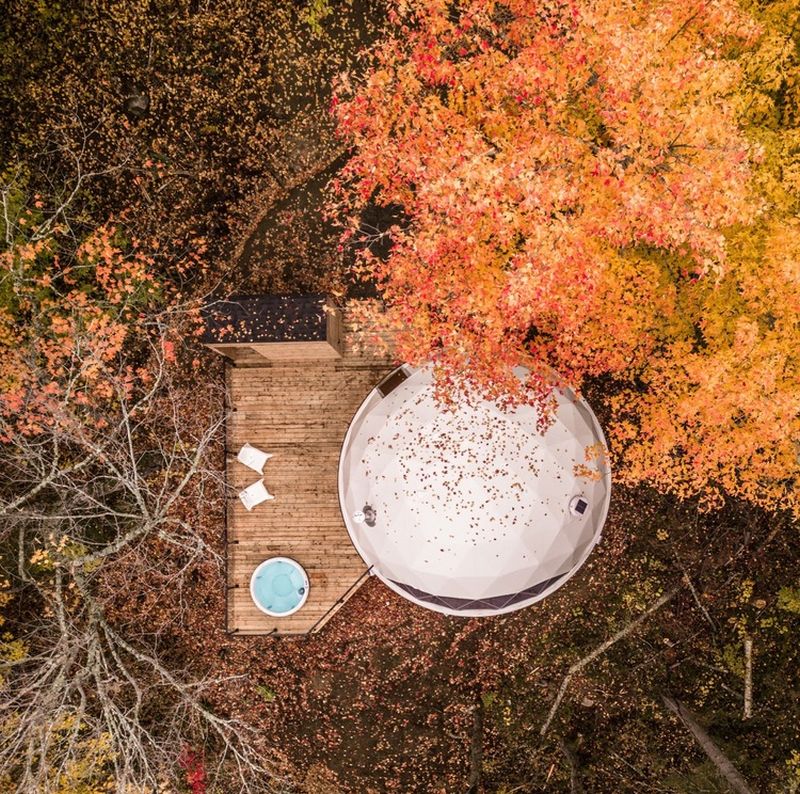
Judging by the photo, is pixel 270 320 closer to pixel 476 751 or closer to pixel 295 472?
pixel 295 472

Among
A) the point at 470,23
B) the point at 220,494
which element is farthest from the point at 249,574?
the point at 470,23

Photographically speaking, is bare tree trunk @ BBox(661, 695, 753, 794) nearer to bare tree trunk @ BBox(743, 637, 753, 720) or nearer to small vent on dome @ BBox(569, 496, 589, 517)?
bare tree trunk @ BBox(743, 637, 753, 720)

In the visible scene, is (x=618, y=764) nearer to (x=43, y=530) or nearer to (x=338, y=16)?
(x=43, y=530)

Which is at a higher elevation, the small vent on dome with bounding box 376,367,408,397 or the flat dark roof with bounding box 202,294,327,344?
the flat dark roof with bounding box 202,294,327,344

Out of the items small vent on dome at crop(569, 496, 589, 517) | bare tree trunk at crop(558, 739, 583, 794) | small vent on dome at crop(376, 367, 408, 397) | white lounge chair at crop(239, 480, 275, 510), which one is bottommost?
bare tree trunk at crop(558, 739, 583, 794)

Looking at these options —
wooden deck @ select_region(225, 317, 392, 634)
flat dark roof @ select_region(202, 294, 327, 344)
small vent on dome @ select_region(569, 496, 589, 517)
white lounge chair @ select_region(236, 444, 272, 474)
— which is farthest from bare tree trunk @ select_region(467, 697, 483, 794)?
flat dark roof @ select_region(202, 294, 327, 344)

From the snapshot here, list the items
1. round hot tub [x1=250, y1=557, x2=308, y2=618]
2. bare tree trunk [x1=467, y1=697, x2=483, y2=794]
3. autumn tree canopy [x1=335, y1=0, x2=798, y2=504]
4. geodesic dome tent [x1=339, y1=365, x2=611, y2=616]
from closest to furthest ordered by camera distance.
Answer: autumn tree canopy [x1=335, y1=0, x2=798, y2=504] < geodesic dome tent [x1=339, y1=365, x2=611, y2=616] < round hot tub [x1=250, y1=557, x2=308, y2=618] < bare tree trunk [x1=467, y1=697, x2=483, y2=794]

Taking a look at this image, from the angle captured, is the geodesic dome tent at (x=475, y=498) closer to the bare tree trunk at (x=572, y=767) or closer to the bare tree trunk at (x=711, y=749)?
the bare tree trunk at (x=572, y=767)

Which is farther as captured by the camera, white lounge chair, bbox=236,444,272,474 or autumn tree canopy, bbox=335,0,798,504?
white lounge chair, bbox=236,444,272,474
